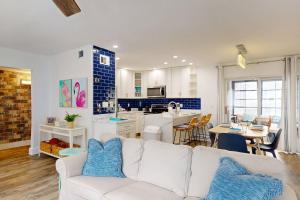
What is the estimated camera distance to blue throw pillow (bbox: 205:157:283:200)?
4.27ft

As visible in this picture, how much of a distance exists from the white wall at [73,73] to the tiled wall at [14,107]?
1.44 m

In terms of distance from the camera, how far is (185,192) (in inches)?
73.6

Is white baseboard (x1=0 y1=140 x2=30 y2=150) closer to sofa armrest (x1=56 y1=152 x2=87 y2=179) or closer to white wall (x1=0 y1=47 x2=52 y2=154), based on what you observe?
white wall (x1=0 y1=47 x2=52 y2=154)

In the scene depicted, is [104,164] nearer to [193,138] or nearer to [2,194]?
[2,194]

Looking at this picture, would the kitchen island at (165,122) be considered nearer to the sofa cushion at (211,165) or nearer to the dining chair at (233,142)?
the dining chair at (233,142)

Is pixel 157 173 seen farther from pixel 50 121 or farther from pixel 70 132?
pixel 50 121

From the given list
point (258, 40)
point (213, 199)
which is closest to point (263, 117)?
point (258, 40)

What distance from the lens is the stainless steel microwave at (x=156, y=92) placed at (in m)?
6.88

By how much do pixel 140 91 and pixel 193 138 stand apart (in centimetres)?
257

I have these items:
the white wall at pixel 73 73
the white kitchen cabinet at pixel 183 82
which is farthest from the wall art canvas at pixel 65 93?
the white kitchen cabinet at pixel 183 82

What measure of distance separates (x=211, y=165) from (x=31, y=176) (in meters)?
3.09

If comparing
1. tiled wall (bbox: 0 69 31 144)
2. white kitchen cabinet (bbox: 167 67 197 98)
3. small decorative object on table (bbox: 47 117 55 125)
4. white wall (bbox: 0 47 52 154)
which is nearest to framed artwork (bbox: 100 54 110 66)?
white wall (bbox: 0 47 52 154)

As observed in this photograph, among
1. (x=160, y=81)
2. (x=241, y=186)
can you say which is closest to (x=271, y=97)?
(x=160, y=81)

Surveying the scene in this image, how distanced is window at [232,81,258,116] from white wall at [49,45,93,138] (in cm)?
424
